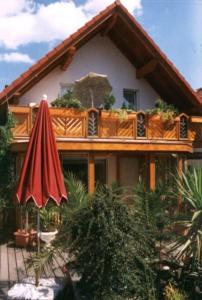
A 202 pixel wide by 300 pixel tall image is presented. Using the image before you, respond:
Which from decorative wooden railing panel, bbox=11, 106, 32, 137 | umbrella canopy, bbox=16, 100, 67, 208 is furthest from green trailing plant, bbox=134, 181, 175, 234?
decorative wooden railing panel, bbox=11, 106, 32, 137

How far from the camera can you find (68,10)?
35.4ft

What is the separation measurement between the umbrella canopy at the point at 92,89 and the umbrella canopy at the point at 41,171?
21.3 feet

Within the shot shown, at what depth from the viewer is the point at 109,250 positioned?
5.78m

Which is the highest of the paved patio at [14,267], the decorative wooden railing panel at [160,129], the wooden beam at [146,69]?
the wooden beam at [146,69]

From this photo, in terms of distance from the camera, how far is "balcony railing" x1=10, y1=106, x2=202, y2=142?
1109 centimetres

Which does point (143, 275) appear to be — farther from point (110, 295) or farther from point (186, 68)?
point (186, 68)

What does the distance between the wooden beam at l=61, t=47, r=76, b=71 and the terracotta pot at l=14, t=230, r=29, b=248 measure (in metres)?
6.34

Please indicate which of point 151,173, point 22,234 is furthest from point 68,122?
point 22,234

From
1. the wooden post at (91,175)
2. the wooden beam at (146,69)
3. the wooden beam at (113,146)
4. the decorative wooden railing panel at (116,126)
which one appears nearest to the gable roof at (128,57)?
the wooden beam at (146,69)

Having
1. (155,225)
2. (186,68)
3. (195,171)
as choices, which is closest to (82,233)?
(155,225)

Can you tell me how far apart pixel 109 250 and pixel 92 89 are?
8488 mm

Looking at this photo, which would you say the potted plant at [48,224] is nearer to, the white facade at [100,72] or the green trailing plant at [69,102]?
the green trailing plant at [69,102]

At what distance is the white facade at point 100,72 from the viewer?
532 inches

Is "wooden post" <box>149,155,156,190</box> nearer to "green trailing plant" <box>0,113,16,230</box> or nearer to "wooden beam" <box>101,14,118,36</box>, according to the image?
"green trailing plant" <box>0,113,16,230</box>
